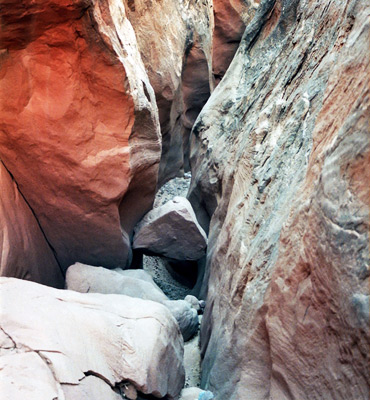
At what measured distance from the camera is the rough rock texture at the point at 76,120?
2.66 meters

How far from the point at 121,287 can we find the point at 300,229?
5.83 feet

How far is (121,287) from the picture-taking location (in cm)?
304

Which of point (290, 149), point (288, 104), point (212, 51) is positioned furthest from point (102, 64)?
point (212, 51)

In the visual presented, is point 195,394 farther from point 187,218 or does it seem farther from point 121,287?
point 187,218

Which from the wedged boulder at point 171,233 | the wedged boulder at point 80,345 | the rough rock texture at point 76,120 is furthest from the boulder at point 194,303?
the wedged boulder at point 80,345

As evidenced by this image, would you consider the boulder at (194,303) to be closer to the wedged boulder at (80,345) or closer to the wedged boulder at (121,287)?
the wedged boulder at (121,287)

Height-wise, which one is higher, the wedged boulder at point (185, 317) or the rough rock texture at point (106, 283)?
the rough rock texture at point (106, 283)

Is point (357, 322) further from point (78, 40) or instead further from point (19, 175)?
point (19, 175)

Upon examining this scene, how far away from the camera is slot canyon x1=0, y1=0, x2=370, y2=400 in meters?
1.36

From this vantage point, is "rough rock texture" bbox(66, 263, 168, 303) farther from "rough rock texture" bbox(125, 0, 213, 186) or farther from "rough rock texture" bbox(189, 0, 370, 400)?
"rough rock texture" bbox(125, 0, 213, 186)

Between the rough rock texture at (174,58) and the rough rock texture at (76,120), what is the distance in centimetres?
198

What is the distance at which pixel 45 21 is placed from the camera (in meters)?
2.59

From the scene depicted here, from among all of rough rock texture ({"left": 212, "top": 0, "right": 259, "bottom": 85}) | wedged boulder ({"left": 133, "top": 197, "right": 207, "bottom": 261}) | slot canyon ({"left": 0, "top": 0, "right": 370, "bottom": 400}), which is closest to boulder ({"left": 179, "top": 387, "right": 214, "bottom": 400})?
slot canyon ({"left": 0, "top": 0, "right": 370, "bottom": 400})

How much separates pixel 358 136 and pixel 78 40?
6.64ft
